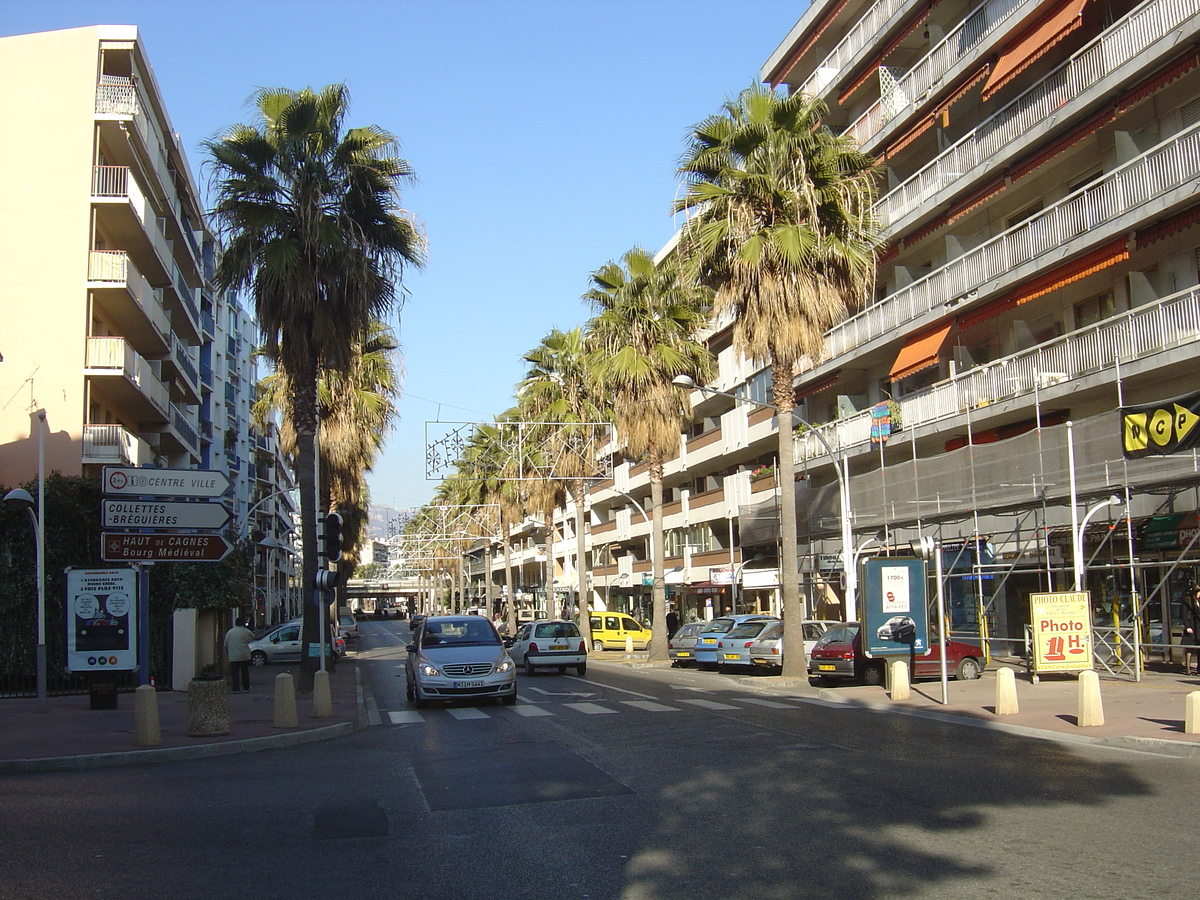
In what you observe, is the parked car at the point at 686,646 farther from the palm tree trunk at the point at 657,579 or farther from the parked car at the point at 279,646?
the parked car at the point at 279,646

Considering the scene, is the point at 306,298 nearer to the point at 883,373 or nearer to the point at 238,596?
the point at 238,596

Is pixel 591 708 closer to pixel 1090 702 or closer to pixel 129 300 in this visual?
pixel 1090 702

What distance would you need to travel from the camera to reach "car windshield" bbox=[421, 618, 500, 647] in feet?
67.7

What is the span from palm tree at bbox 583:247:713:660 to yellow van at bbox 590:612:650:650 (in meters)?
10.2

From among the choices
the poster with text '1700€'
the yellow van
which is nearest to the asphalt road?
the poster with text '1700€'

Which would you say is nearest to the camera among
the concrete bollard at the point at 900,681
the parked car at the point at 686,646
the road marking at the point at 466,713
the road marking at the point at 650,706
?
the road marking at the point at 466,713

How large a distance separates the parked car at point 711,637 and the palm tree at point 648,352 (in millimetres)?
2462

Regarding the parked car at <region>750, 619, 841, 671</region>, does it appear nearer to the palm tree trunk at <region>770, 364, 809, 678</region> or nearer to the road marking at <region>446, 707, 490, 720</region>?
the palm tree trunk at <region>770, 364, 809, 678</region>

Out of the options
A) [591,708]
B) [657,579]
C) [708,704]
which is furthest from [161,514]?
[657,579]

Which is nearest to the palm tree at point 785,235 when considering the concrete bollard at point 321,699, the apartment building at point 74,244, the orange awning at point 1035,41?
the orange awning at point 1035,41

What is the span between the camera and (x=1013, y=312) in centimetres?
2970

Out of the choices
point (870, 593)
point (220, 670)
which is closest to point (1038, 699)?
point (870, 593)

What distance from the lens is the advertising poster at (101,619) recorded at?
1934 centimetres

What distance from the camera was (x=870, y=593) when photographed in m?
20.5
